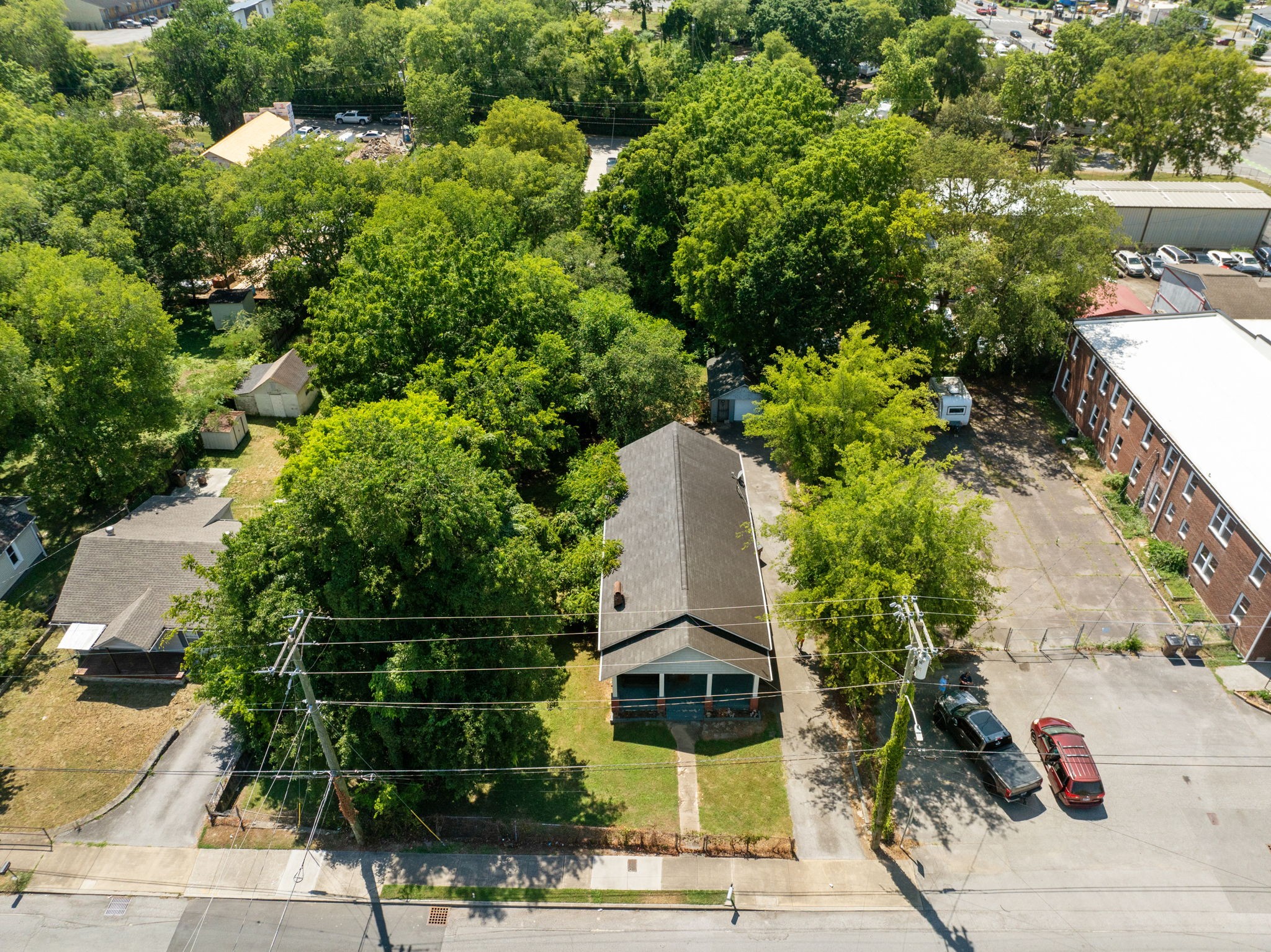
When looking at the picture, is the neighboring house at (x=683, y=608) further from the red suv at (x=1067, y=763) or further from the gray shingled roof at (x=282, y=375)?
the gray shingled roof at (x=282, y=375)

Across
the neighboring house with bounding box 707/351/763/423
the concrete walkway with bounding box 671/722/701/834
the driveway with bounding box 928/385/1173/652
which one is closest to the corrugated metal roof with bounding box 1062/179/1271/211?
the driveway with bounding box 928/385/1173/652

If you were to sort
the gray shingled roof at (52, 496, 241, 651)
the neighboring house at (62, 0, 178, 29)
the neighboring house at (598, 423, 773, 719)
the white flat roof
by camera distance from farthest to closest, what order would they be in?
the neighboring house at (62, 0, 178, 29), the gray shingled roof at (52, 496, 241, 651), the white flat roof, the neighboring house at (598, 423, 773, 719)

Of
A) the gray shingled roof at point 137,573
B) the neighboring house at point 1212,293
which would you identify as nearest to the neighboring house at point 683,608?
the gray shingled roof at point 137,573

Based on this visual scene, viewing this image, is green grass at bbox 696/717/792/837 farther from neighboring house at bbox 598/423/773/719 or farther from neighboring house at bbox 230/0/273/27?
neighboring house at bbox 230/0/273/27

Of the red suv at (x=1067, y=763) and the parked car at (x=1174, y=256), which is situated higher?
the parked car at (x=1174, y=256)

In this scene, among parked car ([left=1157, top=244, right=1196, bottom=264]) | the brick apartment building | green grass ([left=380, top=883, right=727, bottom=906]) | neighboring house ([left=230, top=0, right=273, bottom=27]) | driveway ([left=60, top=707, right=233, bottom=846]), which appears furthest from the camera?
A: neighboring house ([left=230, top=0, right=273, bottom=27])

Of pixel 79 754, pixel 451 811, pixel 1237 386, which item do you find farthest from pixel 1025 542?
pixel 79 754
